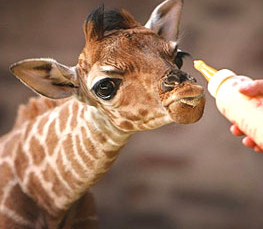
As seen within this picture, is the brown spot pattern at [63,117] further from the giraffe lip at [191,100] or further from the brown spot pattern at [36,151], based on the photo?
the giraffe lip at [191,100]

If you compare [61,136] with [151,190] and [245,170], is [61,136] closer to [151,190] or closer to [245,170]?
[151,190]

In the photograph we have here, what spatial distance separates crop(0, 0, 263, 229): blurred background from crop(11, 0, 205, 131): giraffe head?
0.83 metres

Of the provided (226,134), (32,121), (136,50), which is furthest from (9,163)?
(226,134)

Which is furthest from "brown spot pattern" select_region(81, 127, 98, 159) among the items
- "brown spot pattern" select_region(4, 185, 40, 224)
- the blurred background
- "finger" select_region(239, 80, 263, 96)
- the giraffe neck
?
the blurred background

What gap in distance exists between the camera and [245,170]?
181cm

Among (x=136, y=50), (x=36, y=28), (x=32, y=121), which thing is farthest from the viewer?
(x=36, y=28)

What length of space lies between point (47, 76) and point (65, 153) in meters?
0.19

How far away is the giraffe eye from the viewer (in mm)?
907

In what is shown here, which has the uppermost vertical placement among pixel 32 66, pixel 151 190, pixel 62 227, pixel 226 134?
pixel 32 66

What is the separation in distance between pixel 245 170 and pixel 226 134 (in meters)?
0.15

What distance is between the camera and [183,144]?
70.8 inches

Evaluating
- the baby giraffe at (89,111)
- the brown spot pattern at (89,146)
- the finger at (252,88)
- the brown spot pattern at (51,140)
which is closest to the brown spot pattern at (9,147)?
the baby giraffe at (89,111)

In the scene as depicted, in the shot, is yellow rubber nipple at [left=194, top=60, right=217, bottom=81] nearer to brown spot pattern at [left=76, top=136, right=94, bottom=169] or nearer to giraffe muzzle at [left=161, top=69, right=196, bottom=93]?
giraffe muzzle at [left=161, top=69, right=196, bottom=93]

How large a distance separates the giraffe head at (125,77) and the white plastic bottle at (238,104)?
0.13ft
